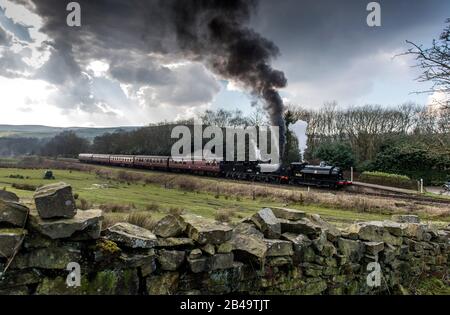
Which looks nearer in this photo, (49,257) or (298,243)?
(49,257)

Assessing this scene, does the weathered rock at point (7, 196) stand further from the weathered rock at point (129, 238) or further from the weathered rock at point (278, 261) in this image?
the weathered rock at point (278, 261)

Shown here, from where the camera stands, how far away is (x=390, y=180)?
101 ft

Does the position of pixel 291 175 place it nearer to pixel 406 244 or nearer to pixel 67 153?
pixel 406 244

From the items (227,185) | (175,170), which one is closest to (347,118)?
(175,170)

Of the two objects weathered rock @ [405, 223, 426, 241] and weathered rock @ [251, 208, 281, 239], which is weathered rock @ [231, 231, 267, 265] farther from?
weathered rock @ [405, 223, 426, 241]

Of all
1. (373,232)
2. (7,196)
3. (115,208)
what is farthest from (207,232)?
(115,208)

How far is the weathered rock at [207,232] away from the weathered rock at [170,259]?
0.95ft

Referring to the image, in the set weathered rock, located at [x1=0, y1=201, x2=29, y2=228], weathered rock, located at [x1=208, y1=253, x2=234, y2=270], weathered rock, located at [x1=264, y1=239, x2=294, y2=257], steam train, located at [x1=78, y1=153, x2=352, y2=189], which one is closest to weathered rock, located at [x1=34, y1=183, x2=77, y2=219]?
weathered rock, located at [x1=0, y1=201, x2=29, y2=228]

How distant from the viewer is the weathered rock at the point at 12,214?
10.6 feet

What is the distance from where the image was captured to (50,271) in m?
3.32

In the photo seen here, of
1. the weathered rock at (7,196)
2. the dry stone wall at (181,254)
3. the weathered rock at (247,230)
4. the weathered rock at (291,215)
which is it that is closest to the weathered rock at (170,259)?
the dry stone wall at (181,254)

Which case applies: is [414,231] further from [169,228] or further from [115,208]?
[115,208]

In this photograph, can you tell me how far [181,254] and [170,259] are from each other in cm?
14
